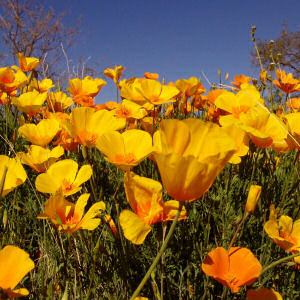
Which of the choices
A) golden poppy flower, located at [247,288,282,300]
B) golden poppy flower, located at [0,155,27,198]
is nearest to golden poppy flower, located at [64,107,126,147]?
golden poppy flower, located at [0,155,27,198]

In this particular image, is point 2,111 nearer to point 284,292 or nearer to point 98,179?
point 98,179

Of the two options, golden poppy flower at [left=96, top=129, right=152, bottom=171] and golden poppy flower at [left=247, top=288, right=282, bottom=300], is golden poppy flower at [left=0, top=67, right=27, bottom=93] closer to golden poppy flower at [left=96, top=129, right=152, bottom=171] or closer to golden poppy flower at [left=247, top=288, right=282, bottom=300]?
golden poppy flower at [left=96, top=129, right=152, bottom=171]

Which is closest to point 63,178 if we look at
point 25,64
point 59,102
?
point 59,102

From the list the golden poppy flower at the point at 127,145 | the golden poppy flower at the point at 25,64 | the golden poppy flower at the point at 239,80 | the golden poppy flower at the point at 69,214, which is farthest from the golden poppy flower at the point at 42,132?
the golden poppy flower at the point at 239,80

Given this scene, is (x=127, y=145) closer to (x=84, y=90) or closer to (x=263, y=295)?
(x=263, y=295)

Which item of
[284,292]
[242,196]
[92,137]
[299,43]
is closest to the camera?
[284,292]

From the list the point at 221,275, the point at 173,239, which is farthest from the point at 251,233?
the point at 221,275

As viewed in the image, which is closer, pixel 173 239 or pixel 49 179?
pixel 49 179
